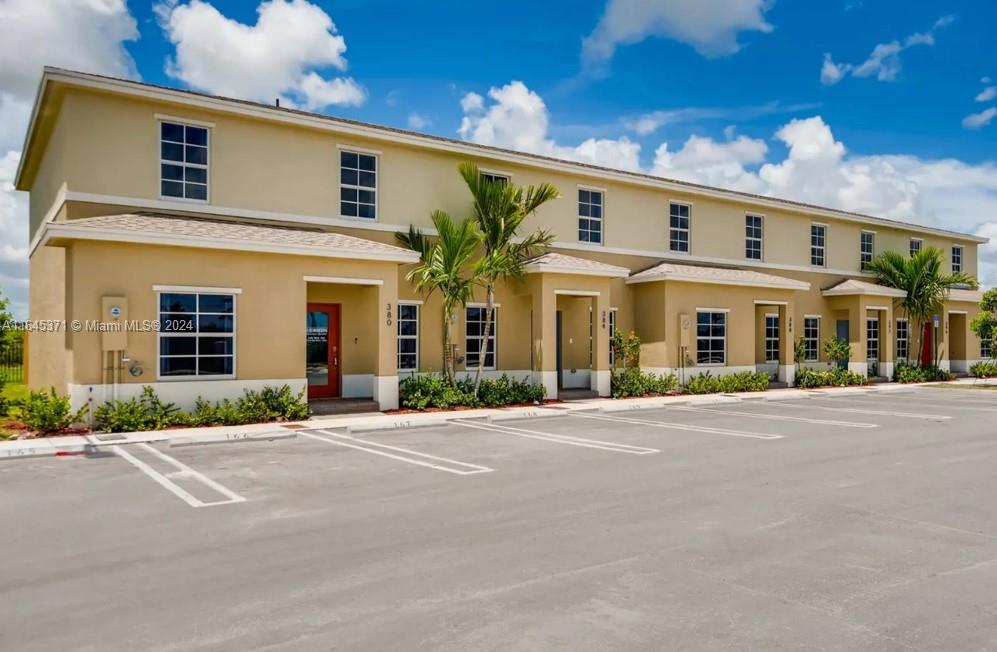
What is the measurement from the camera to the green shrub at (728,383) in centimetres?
2216

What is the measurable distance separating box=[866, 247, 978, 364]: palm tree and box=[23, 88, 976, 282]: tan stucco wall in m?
9.04

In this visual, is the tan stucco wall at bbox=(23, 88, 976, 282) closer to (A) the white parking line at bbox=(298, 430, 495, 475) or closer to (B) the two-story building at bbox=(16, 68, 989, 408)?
(B) the two-story building at bbox=(16, 68, 989, 408)

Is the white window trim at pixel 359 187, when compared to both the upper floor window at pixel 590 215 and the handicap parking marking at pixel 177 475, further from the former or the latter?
the handicap parking marking at pixel 177 475

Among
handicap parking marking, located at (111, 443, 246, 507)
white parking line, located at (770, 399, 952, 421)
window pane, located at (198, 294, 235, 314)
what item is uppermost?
window pane, located at (198, 294, 235, 314)

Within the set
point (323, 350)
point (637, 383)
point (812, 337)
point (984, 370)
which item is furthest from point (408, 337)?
point (984, 370)

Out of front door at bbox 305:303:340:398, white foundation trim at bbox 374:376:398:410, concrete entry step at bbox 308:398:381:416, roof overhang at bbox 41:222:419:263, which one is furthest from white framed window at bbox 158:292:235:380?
white foundation trim at bbox 374:376:398:410

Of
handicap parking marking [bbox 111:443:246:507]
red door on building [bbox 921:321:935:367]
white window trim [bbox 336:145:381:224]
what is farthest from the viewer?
red door on building [bbox 921:321:935:367]

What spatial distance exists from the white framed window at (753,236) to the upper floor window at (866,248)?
6.51 m

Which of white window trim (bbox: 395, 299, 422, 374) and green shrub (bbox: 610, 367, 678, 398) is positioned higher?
white window trim (bbox: 395, 299, 422, 374)

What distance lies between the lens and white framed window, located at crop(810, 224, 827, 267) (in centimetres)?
2858

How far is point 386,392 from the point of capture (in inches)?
658

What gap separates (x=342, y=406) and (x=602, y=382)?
7909 millimetres

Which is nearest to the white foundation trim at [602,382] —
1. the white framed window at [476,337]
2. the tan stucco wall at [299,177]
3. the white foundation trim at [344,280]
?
the white framed window at [476,337]

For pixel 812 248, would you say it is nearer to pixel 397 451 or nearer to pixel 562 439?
pixel 562 439
